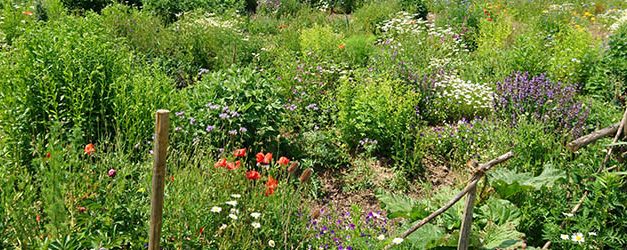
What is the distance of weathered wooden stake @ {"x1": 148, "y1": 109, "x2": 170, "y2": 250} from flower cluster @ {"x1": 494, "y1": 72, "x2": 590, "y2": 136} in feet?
11.4

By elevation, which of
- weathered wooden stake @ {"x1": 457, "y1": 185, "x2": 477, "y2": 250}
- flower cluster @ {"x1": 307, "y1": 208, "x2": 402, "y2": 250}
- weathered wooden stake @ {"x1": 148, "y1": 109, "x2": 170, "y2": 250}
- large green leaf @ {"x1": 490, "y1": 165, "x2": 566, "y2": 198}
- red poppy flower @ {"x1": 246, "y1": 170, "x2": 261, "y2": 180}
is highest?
weathered wooden stake @ {"x1": 148, "y1": 109, "x2": 170, "y2": 250}

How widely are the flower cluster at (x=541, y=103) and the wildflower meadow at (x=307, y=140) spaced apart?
0.06ft

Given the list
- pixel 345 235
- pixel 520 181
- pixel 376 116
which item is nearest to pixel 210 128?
pixel 345 235

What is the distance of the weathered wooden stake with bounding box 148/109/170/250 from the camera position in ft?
5.99

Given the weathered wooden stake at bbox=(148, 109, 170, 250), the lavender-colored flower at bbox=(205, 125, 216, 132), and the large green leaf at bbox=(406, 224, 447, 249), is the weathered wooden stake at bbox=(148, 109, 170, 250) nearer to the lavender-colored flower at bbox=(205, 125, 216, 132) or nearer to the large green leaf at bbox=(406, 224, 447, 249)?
the large green leaf at bbox=(406, 224, 447, 249)

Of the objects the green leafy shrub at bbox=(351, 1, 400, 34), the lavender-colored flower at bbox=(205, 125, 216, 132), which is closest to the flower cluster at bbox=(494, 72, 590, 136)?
the lavender-colored flower at bbox=(205, 125, 216, 132)

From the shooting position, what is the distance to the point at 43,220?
2596 millimetres

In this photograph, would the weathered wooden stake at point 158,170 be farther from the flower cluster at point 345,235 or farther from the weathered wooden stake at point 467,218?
the weathered wooden stake at point 467,218

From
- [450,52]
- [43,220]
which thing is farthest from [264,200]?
[450,52]

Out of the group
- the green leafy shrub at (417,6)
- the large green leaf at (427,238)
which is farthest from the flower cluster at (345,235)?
the green leafy shrub at (417,6)

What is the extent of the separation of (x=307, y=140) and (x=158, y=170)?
2790mm

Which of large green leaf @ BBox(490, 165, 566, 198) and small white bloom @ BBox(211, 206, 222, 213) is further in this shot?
large green leaf @ BBox(490, 165, 566, 198)

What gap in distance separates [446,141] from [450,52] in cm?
264

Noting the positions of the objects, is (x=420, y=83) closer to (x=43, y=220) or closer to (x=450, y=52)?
(x=450, y=52)
